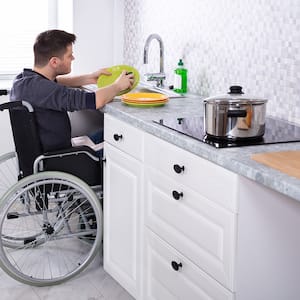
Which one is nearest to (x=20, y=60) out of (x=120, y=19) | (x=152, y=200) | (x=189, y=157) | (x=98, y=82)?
(x=120, y=19)

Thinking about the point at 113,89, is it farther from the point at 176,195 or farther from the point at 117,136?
the point at 176,195

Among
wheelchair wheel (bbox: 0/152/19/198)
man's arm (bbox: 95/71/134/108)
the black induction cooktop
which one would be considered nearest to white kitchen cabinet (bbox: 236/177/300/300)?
the black induction cooktop

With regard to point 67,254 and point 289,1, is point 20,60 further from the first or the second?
point 289,1

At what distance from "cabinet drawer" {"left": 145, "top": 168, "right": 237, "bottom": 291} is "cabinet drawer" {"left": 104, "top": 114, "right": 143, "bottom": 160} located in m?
0.13

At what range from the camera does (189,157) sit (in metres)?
2.38

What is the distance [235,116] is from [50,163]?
1130 millimetres

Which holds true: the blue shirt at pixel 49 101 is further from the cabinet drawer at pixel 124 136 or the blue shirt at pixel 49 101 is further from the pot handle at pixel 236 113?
the pot handle at pixel 236 113

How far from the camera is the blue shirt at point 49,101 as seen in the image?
10.2 feet

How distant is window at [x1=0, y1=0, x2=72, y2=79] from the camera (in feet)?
14.2

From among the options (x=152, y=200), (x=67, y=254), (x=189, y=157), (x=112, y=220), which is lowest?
(x=67, y=254)

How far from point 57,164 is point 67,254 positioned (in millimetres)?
581

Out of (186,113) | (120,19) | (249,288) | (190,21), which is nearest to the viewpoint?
(249,288)

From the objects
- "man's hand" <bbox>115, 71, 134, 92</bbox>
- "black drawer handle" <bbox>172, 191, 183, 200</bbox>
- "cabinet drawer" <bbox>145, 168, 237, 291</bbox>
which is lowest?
"cabinet drawer" <bbox>145, 168, 237, 291</bbox>

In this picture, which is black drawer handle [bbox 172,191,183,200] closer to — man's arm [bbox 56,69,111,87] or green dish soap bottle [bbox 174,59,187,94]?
green dish soap bottle [bbox 174,59,187,94]
